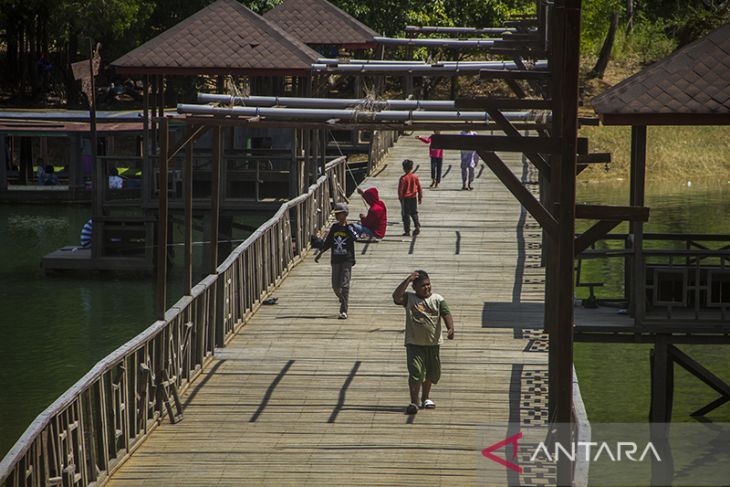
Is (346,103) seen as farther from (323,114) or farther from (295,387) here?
(295,387)

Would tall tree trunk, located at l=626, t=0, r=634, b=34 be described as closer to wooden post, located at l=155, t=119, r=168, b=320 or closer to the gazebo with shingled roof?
the gazebo with shingled roof

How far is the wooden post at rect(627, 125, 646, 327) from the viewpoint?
14344 mm

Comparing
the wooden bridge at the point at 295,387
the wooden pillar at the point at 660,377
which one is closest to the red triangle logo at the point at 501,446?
the wooden bridge at the point at 295,387

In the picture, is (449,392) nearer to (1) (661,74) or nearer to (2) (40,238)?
(1) (661,74)

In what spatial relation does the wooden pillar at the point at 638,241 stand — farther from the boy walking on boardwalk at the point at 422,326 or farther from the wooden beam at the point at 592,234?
the wooden beam at the point at 592,234

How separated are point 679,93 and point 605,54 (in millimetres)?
37554

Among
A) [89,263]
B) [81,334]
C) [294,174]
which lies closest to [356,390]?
[81,334]

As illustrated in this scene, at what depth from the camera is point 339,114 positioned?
14.2 meters

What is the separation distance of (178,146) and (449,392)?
3.73 m

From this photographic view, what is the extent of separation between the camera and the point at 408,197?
22875mm

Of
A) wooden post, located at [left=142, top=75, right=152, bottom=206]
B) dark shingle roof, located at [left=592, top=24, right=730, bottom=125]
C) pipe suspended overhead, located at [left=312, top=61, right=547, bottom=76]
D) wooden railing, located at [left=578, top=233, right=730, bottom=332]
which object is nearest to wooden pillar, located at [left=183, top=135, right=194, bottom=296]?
wooden railing, located at [left=578, top=233, right=730, bottom=332]

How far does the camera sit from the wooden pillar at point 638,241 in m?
14.3

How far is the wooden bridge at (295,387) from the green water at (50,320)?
3.08 meters

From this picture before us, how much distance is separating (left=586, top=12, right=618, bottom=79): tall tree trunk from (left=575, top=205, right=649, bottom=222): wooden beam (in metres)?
40.9
